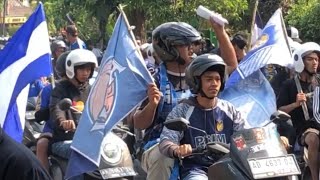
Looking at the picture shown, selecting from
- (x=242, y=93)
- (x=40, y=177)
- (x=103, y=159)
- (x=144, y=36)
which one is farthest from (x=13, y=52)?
→ (x=144, y=36)

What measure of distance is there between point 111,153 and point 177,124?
1.68 m

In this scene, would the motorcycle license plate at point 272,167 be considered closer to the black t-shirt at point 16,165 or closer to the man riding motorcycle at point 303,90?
the black t-shirt at point 16,165

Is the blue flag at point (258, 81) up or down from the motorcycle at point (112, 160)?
up

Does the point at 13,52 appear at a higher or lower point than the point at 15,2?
higher

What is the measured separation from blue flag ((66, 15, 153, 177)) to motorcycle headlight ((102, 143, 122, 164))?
0.92 ft

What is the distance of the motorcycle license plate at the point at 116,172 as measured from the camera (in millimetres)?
6617

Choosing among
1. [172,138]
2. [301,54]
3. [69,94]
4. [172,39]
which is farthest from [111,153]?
[301,54]

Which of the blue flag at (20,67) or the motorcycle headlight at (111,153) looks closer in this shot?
the motorcycle headlight at (111,153)

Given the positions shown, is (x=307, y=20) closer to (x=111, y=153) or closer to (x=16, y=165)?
(x=111, y=153)

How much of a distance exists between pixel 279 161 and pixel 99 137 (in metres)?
1.82

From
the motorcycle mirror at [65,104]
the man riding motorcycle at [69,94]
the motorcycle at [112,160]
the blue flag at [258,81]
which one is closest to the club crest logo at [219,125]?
the blue flag at [258,81]

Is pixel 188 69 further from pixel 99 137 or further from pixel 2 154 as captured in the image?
pixel 2 154

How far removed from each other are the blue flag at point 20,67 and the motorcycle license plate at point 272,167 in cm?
252

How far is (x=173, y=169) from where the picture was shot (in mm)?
5742
